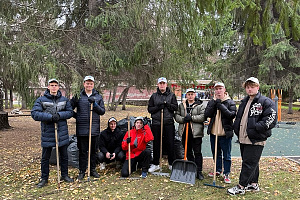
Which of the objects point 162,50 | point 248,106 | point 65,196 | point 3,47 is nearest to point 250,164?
point 248,106

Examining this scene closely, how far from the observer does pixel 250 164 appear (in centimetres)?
368

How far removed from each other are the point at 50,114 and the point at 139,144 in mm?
1665

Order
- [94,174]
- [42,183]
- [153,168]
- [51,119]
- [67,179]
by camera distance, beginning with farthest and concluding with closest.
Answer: [153,168] < [94,174] < [67,179] < [42,183] < [51,119]

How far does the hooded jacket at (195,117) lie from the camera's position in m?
4.39

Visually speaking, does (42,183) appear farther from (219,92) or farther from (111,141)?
(219,92)

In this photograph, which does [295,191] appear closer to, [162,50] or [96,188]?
[96,188]

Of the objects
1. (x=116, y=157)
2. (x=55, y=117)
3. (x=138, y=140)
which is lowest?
(x=116, y=157)

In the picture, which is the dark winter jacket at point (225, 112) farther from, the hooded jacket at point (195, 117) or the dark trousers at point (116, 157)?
the dark trousers at point (116, 157)

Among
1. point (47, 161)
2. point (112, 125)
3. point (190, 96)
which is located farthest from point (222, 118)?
point (47, 161)

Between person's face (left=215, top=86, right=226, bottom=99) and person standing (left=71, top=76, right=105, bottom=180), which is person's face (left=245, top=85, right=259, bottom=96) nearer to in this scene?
person's face (left=215, top=86, right=226, bottom=99)

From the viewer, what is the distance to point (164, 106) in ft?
15.2

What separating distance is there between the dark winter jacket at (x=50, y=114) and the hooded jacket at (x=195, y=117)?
1.95 m

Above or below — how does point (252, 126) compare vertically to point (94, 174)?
above

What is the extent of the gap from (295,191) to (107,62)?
511cm
